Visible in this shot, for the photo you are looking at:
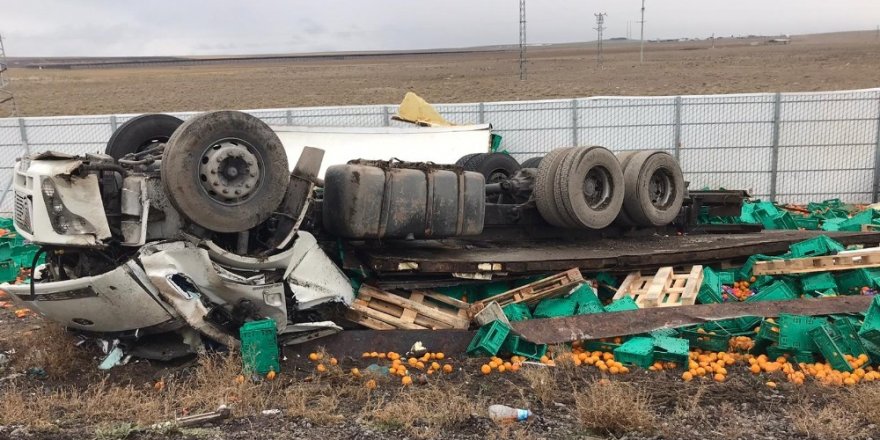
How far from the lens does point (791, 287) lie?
721 centimetres

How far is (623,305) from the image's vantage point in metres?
6.29

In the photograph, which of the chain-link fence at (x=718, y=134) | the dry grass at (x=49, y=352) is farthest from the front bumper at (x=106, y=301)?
the chain-link fence at (x=718, y=134)

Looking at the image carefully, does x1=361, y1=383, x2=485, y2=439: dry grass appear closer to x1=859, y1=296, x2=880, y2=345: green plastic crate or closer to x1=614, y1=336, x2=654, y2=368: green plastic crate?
x1=614, y1=336, x2=654, y2=368: green plastic crate

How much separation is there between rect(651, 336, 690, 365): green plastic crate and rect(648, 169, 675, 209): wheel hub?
2.80 metres

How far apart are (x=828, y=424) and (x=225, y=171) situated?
450cm

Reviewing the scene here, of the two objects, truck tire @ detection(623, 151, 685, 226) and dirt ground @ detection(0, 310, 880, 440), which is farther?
truck tire @ detection(623, 151, 685, 226)

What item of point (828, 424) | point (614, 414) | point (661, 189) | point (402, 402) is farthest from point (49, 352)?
point (661, 189)

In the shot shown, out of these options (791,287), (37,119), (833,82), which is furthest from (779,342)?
(833,82)

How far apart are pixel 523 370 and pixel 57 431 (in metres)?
3.17

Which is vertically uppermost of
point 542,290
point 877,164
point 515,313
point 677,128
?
point 677,128

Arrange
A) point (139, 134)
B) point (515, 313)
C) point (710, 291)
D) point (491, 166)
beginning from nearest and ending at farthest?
point (515, 313) < point (139, 134) < point (710, 291) < point (491, 166)

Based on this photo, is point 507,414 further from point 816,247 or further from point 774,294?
point 816,247

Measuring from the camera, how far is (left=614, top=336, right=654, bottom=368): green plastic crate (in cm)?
542

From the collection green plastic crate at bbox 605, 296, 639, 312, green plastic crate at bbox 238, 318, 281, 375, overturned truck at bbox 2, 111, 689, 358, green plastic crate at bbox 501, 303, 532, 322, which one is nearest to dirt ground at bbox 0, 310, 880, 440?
green plastic crate at bbox 238, 318, 281, 375
